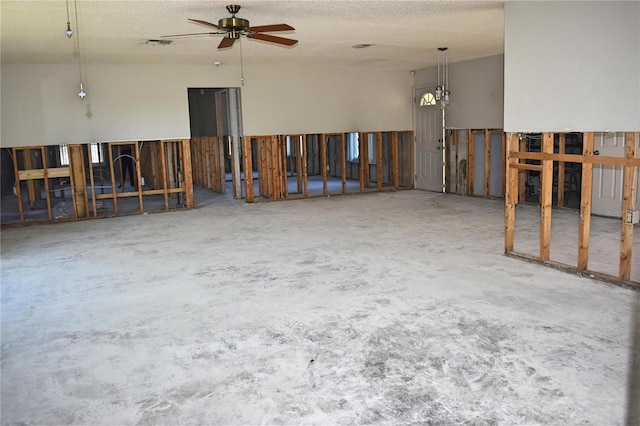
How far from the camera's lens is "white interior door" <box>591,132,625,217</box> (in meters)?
7.86

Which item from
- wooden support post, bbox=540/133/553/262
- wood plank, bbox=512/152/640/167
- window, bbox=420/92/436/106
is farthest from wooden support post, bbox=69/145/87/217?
wooden support post, bbox=540/133/553/262

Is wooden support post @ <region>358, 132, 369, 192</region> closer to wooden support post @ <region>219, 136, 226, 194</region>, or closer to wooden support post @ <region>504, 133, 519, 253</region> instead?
wooden support post @ <region>219, 136, 226, 194</region>

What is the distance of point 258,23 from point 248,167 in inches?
179

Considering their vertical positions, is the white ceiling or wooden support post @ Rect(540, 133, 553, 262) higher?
the white ceiling

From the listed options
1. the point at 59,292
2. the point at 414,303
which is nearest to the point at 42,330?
the point at 59,292

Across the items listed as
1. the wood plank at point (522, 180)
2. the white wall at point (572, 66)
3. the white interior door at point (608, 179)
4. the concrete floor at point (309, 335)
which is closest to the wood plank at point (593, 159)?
the white wall at point (572, 66)

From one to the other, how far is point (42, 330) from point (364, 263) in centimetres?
317

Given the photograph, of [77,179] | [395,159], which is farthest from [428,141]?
[77,179]

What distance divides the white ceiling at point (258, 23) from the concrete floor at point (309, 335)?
2740 millimetres

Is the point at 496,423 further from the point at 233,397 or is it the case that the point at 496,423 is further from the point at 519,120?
the point at 519,120

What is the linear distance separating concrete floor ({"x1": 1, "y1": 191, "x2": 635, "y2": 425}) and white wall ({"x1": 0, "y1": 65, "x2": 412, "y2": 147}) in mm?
3107

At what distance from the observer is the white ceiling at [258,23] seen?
539 centimetres

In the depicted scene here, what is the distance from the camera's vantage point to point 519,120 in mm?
5516

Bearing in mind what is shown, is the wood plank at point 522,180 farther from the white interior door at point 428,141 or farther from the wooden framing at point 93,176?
the wooden framing at point 93,176
